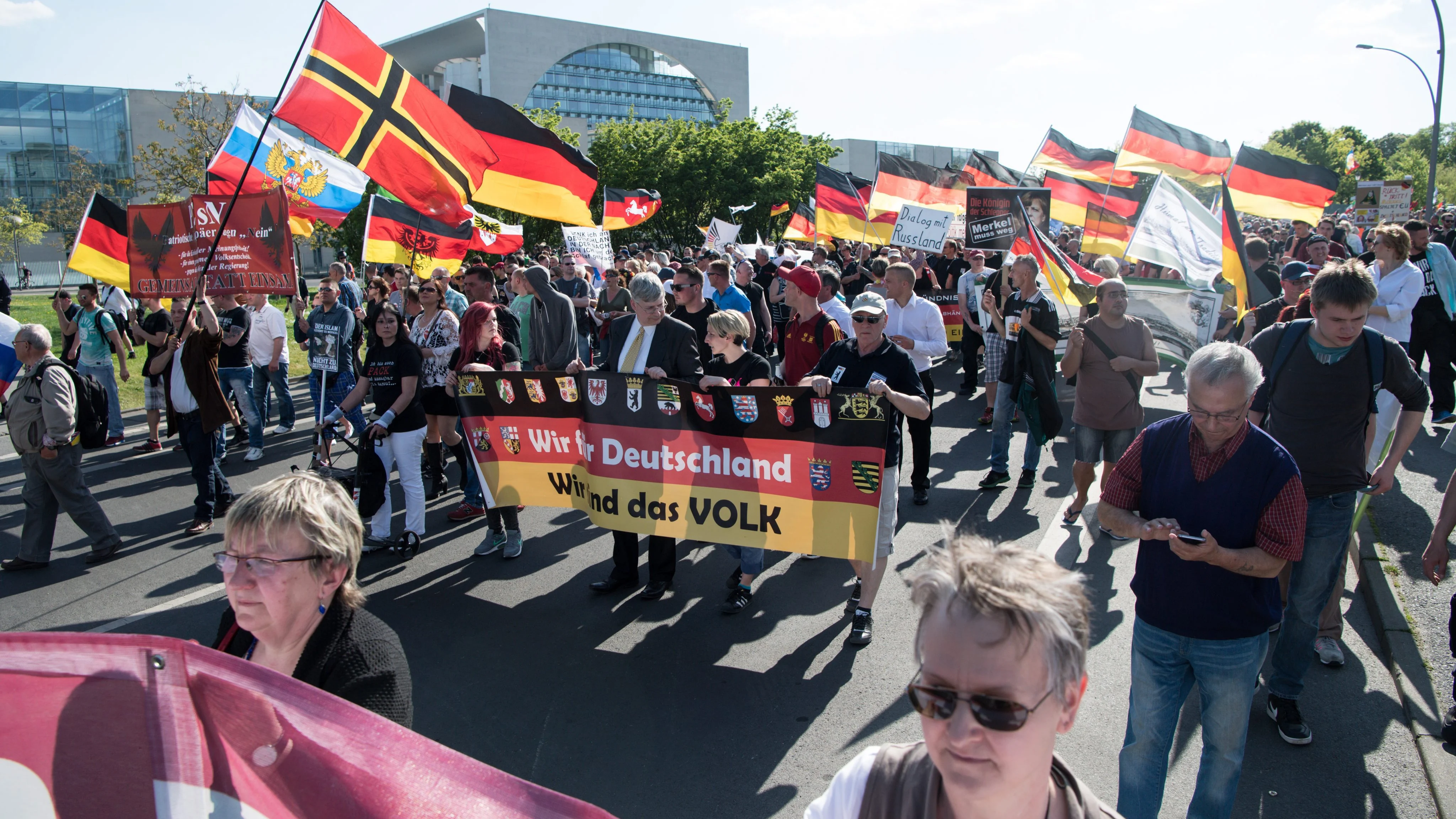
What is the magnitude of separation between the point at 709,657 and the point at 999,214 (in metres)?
8.07

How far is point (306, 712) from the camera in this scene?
5.20 ft

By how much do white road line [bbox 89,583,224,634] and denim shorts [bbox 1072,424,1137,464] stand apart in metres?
6.21

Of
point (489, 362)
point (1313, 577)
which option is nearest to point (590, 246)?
point (489, 362)

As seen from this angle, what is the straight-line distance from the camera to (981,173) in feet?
58.9

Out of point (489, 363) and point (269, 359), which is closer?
point (489, 363)

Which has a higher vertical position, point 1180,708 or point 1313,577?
point 1313,577

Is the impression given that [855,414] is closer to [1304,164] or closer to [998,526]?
[998,526]

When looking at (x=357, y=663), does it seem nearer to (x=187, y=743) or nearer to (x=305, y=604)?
(x=305, y=604)

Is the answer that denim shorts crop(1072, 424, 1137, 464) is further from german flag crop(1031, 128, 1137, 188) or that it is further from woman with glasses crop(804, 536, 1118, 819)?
german flag crop(1031, 128, 1137, 188)

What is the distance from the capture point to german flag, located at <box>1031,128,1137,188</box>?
16.5 m

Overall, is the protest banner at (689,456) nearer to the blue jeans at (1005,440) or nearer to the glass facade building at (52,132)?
the blue jeans at (1005,440)

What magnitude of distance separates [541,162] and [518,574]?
3.74 meters

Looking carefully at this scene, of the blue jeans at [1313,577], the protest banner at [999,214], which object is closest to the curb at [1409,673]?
the blue jeans at [1313,577]

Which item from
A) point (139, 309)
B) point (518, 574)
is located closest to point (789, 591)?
point (518, 574)
